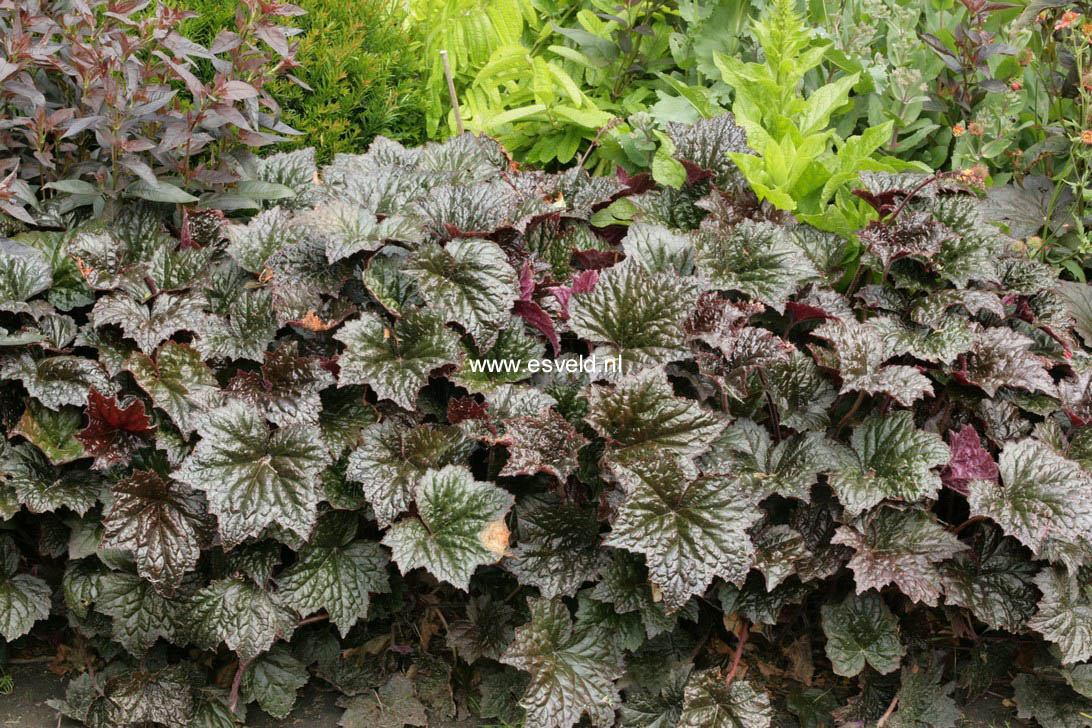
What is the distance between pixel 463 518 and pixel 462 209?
0.84 metres

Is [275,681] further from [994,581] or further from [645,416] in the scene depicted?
[994,581]

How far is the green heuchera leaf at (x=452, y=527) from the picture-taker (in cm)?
207

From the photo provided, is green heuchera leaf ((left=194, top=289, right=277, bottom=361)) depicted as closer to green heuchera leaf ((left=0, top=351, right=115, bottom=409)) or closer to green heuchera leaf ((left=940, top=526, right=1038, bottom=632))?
green heuchera leaf ((left=0, top=351, right=115, bottom=409))

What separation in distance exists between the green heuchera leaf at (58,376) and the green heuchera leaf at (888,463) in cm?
179

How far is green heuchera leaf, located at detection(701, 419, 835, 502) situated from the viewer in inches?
86.7

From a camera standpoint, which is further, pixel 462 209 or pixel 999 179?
pixel 999 179

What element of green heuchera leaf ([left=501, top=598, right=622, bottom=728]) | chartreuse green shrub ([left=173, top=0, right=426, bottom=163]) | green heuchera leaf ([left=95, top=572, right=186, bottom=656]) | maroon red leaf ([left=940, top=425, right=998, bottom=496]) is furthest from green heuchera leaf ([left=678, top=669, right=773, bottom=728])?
chartreuse green shrub ([left=173, top=0, right=426, bottom=163])

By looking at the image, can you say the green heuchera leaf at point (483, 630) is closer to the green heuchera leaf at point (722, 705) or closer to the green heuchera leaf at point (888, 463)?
the green heuchera leaf at point (722, 705)

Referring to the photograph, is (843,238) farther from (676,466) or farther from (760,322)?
(676,466)

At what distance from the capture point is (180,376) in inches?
92.2

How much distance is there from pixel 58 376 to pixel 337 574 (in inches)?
33.4

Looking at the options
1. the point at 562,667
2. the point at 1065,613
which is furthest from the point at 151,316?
the point at 1065,613

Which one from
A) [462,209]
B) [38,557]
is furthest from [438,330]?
[38,557]

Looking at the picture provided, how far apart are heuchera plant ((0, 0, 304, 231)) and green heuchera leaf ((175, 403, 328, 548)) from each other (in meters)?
0.79
